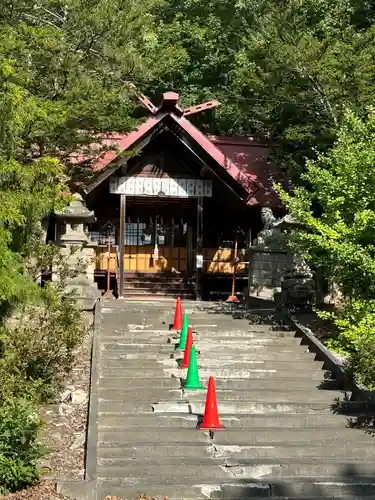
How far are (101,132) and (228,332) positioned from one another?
6.10 metres

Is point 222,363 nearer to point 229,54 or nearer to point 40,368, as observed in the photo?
point 40,368

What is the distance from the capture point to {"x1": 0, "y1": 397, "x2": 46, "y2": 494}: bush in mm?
7617

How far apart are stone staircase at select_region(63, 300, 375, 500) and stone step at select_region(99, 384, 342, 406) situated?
2cm

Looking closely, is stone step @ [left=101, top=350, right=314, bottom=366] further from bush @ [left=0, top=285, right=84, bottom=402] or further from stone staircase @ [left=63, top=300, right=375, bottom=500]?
bush @ [left=0, top=285, right=84, bottom=402]

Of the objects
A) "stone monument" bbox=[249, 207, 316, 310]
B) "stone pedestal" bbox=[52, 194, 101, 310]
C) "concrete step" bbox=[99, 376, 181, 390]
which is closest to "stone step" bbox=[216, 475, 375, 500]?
"concrete step" bbox=[99, 376, 181, 390]

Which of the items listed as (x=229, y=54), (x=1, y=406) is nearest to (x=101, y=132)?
(x=1, y=406)

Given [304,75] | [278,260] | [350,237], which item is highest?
[304,75]

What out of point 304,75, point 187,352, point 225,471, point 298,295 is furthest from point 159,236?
point 225,471

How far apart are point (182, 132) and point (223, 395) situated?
1026 centimetres

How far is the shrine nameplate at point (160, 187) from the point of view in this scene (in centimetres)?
2055

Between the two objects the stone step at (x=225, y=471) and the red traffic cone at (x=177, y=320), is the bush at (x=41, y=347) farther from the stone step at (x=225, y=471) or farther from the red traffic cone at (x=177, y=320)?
the red traffic cone at (x=177, y=320)

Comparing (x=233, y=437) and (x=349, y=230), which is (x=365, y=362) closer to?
(x=349, y=230)

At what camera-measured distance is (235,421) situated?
1020 cm

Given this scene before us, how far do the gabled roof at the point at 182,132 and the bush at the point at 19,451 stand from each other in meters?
10.3
